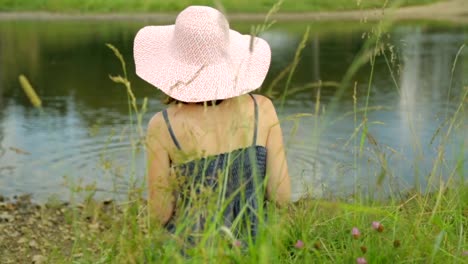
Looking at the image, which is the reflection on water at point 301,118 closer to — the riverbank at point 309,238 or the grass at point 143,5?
the riverbank at point 309,238

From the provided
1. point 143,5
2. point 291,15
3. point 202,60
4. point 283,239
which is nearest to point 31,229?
point 202,60

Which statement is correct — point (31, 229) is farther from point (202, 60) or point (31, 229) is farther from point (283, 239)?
point (283, 239)

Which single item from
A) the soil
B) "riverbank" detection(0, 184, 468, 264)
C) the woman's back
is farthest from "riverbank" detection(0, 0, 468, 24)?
the woman's back

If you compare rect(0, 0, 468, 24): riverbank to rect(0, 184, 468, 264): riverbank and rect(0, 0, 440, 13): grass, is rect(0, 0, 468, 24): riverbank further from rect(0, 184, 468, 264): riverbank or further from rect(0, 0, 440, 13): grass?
rect(0, 184, 468, 264): riverbank

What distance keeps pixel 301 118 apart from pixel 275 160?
5542 mm

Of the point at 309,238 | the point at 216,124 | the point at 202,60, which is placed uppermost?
the point at 202,60

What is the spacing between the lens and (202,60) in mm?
2516

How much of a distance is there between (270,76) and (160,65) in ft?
33.1

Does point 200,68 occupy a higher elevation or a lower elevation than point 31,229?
higher

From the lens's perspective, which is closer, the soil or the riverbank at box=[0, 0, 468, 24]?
the soil

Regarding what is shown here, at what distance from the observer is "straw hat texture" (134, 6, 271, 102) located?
245cm

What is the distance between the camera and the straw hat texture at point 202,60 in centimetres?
245

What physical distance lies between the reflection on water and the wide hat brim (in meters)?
0.25

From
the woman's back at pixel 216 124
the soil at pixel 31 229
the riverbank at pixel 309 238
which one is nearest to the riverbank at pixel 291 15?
the soil at pixel 31 229
